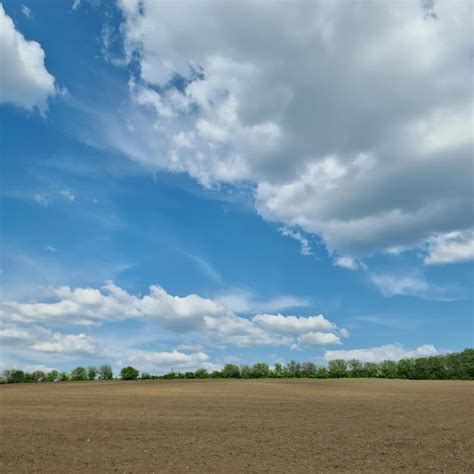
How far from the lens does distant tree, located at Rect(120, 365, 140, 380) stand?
383ft

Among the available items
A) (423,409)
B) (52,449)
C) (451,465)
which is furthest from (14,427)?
(423,409)

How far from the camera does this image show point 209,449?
66.1 feet

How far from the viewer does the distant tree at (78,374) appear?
11950 cm

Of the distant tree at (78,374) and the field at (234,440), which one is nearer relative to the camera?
the field at (234,440)

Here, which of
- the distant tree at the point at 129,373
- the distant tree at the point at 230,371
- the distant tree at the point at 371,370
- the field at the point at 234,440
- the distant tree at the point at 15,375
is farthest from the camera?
the distant tree at the point at 371,370

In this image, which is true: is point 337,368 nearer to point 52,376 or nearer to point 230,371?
point 230,371

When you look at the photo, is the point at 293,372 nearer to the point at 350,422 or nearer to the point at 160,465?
the point at 350,422

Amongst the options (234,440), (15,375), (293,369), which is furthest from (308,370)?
(234,440)

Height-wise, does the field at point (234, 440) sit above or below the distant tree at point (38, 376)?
below

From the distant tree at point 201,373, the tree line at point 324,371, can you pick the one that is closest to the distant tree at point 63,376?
the tree line at point 324,371

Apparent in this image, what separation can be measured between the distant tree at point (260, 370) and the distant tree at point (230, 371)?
4442 mm

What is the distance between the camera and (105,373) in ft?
396

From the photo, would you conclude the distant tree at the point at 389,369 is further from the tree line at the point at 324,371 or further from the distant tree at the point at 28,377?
the distant tree at the point at 28,377

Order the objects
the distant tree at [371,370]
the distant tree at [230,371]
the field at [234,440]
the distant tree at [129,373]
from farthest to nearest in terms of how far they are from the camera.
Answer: the distant tree at [371,370], the distant tree at [230,371], the distant tree at [129,373], the field at [234,440]
